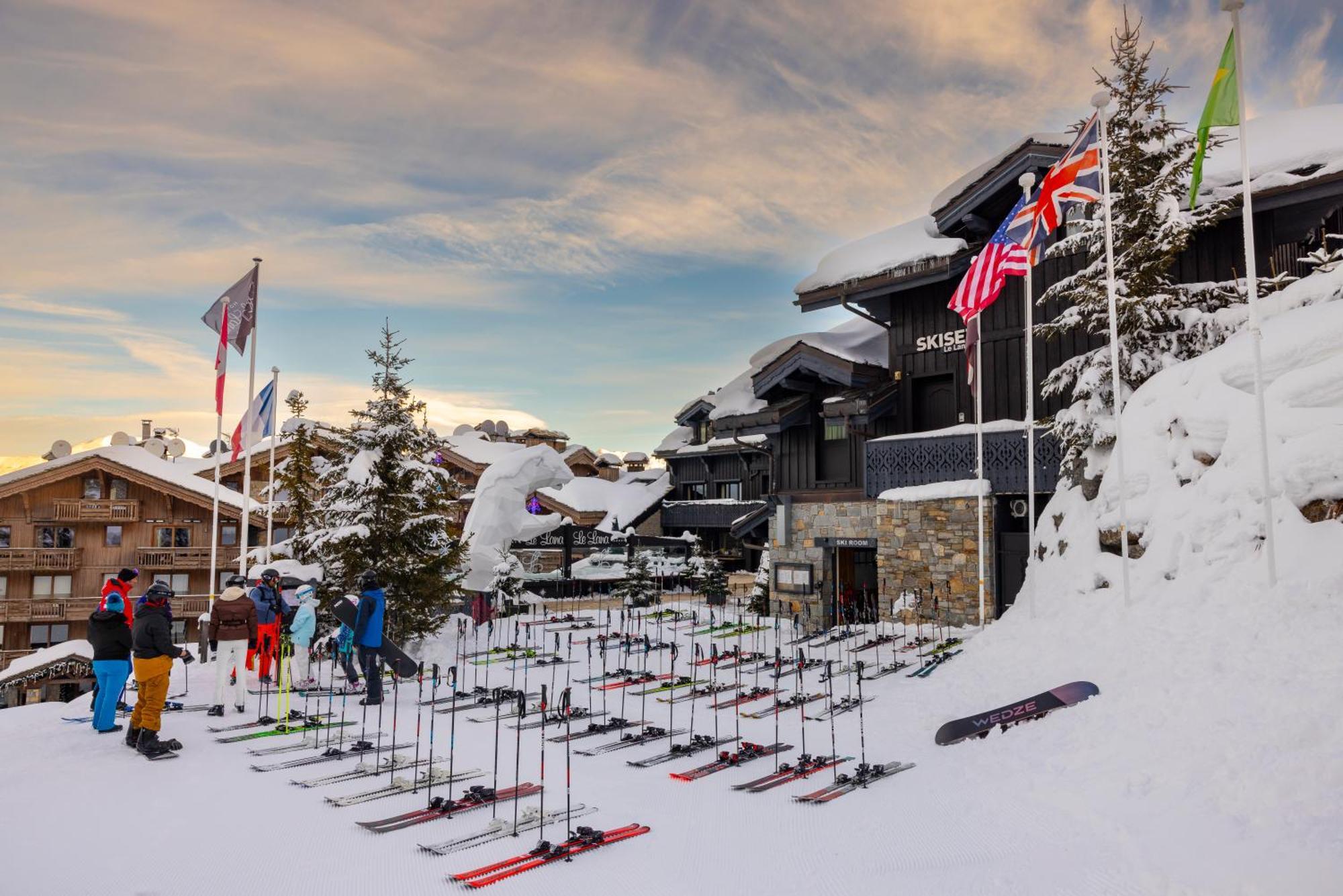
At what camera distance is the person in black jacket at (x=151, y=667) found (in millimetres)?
9773

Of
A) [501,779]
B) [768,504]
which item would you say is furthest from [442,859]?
[768,504]

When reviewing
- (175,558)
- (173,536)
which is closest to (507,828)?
(175,558)

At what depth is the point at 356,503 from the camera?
17531 mm

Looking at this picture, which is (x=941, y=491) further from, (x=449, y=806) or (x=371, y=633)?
(x=449, y=806)

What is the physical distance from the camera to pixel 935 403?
74.4 feet

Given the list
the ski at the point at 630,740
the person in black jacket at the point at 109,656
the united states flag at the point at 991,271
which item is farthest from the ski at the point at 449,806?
the united states flag at the point at 991,271

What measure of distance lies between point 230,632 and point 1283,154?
20856 millimetres

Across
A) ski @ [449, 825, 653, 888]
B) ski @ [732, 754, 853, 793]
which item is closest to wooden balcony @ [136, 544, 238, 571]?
ski @ [732, 754, 853, 793]

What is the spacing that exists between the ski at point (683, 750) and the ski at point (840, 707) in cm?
189

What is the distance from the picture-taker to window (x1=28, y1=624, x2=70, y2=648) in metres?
32.5

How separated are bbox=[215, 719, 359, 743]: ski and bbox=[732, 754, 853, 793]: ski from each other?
512 cm

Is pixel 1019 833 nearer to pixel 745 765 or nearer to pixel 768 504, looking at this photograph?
pixel 745 765

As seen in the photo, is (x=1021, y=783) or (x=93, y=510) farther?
(x=93, y=510)

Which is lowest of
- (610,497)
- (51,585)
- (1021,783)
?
(1021,783)
